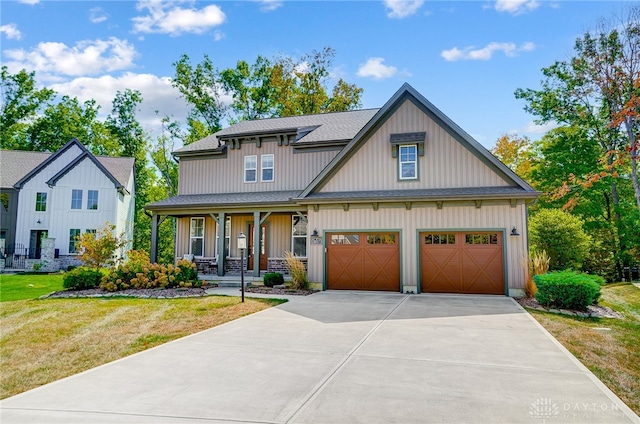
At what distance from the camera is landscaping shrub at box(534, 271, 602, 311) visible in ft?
32.4

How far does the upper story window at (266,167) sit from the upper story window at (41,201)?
17.1 meters

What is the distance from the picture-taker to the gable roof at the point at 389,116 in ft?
43.1

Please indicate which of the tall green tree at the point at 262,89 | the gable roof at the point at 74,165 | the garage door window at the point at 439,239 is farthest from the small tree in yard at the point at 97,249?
the tall green tree at the point at 262,89

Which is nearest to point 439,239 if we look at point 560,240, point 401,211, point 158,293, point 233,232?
point 401,211

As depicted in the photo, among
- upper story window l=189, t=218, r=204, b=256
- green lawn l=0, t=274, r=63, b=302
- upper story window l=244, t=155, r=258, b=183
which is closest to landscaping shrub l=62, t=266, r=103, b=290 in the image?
green lawn l=0, t=274, r=63, b=302

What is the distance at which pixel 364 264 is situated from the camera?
45.8ft

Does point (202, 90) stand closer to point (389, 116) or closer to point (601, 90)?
point (389, 116)

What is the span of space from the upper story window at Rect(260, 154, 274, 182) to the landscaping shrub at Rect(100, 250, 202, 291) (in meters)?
5.52

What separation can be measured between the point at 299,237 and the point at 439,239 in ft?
21.2

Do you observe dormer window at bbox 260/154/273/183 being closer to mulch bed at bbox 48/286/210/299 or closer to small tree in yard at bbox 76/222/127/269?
mulch bed at bbox 48/286/210/299

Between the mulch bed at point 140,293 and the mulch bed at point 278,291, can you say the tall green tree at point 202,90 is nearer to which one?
the mulch bed at point 140,293

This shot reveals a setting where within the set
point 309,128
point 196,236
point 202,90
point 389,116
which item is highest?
point 202,90

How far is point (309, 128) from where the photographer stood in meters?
18.8

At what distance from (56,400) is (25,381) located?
1321 millimetres
